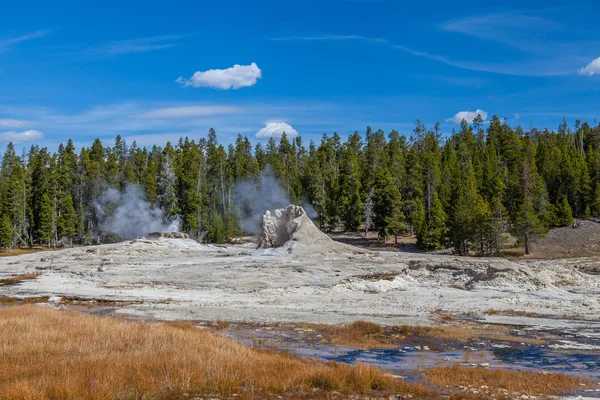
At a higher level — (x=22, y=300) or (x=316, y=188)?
(x=316, y=188)

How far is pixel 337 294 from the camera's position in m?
34.0

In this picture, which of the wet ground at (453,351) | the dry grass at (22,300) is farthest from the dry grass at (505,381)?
the dry grass at (22,300)

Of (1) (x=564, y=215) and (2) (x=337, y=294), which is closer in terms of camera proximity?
(2) (x=337, y=294)

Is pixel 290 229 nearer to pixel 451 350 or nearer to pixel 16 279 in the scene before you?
pixel 16 279

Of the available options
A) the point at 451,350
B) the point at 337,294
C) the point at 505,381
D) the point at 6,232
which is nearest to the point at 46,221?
the point at 6,232

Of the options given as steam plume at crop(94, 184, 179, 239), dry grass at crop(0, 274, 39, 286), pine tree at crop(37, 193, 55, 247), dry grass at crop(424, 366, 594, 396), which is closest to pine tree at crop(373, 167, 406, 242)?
steam plume at crop(94, 184, 179, 239)

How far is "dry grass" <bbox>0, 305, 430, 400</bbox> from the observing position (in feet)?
36.5

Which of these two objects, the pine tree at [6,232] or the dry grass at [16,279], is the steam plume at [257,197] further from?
the dry grass at [16,279]

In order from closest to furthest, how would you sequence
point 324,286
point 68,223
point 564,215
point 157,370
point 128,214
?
point 157,370, point 324,286, point 564,215, point 68,223, point 128,214

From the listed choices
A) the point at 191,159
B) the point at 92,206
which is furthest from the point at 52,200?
the point at 191,159

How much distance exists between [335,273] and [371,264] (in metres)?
5.07

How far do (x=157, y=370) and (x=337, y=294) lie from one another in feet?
72.5

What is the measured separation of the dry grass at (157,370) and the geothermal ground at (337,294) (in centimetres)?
344

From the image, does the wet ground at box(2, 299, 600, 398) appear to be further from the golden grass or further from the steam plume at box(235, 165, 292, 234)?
the steam plume at box(235, 165, 292, 234)
